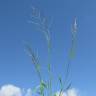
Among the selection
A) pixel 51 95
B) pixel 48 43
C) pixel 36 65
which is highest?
pixel 48 43

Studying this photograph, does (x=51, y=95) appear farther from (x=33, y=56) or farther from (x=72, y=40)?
(x=72, y=40)

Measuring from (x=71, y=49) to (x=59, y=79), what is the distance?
61cm

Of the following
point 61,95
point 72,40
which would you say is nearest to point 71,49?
point 72,40

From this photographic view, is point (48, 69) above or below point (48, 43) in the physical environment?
below

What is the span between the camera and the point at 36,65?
476 centimetres

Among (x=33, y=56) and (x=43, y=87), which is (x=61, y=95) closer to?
(x=43, y=87)

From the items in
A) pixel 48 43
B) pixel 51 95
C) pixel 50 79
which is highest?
pixel 48 43

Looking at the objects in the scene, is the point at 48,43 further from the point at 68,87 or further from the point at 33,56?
the point at 68,87

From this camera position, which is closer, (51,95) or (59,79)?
(51,95)

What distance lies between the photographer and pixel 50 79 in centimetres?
462

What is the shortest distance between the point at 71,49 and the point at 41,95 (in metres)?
1.00

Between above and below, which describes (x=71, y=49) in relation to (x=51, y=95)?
above

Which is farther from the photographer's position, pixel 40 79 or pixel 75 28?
pixel 40 79

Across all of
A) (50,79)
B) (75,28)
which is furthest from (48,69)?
(75,28)
